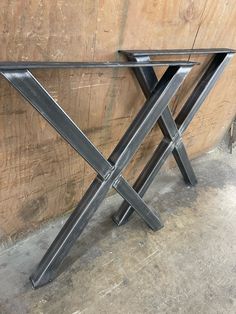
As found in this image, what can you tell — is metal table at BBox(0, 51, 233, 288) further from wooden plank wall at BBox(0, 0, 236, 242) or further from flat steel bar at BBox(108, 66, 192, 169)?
wooden plank wall at BBox(0, 0, 236, 242)

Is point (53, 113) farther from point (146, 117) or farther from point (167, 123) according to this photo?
point (167, 123)

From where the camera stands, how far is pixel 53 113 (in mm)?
784

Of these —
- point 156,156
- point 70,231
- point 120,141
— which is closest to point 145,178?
point 156,156

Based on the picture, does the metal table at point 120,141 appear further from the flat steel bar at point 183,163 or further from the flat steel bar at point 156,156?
the flat steel bar at point 183,163

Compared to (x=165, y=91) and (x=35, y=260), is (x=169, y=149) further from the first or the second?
(x=35, y=260)

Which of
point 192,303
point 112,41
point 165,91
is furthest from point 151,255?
point 112,41

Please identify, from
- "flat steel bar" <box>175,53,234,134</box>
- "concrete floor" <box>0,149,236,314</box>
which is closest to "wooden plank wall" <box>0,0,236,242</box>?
"flat steel bar" <box>175,53,234,134</box>

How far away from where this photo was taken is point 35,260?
1157 millimetres

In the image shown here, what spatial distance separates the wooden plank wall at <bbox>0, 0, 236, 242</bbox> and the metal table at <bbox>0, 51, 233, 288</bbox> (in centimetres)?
11

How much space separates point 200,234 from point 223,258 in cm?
15

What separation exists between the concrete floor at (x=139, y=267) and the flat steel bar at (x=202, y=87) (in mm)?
471

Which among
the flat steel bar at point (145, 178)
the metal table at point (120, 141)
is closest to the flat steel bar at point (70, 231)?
the metal table at point (120, 141)

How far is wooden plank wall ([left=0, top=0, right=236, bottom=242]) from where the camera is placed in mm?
786

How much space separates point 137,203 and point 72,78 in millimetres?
590
